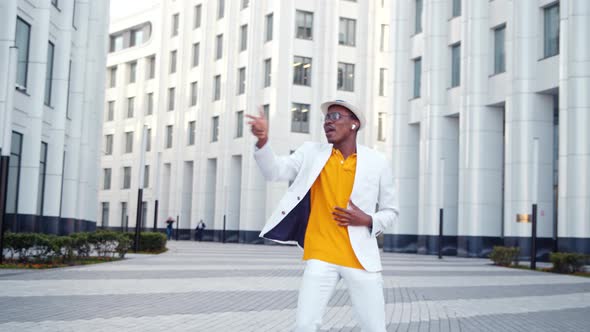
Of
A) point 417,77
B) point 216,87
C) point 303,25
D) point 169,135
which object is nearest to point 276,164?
point 417,77

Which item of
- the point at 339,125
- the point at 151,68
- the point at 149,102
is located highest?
the point at 151,68

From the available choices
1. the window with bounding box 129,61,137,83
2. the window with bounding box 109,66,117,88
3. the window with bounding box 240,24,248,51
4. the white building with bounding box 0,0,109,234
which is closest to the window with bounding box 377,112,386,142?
the window with bounding box 240,24,248,51

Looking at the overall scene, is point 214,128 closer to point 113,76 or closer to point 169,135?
point 169,135

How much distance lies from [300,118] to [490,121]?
2105cm

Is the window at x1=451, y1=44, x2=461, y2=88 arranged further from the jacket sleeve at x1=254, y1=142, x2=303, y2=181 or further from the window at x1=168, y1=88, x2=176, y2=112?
the window at x1=168, y1=88, x2=176, y2=112

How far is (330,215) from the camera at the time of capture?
17.2ft

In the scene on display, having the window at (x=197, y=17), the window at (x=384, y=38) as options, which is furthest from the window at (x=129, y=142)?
the window at (x=384, y=38)

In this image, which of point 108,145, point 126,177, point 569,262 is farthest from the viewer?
point 108,145

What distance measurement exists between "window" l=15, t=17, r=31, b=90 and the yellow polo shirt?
919 inches

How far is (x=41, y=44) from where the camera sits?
27.6m

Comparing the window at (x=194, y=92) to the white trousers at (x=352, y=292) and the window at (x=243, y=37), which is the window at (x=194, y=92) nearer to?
the window at (x=243, y=37)

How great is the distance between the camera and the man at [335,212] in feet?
16.5

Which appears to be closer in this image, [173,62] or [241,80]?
[241,80]

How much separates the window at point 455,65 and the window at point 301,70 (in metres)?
17.3
